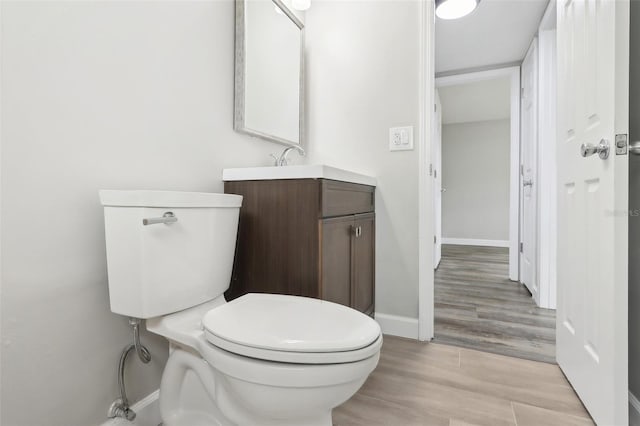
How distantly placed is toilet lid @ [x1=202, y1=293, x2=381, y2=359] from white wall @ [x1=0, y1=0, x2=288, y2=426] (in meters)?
0.39

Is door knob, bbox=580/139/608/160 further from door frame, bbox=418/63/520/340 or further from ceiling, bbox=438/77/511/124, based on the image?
ceiling, bbox=438/77/511/124

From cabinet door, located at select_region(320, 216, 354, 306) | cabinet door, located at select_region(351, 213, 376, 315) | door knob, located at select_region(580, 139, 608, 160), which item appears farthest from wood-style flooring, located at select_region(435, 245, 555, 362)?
door knob, located at select_region(580, 139, 608, 160)

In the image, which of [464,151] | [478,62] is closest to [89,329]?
[478,62]

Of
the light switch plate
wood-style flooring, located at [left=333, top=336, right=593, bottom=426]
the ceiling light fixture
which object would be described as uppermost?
the ceiling light fixture

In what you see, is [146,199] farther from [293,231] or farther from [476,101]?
[476,101]

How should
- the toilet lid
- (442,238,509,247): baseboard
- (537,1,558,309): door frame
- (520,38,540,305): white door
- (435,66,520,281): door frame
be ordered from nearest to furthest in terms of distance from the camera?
the toilet lid
(537,1,558,309): door frame
(520,38,540,305): white door
(435,66,520,281): door frame
(442,238,509,247): baseboard

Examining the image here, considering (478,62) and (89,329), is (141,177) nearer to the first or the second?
(89,329)

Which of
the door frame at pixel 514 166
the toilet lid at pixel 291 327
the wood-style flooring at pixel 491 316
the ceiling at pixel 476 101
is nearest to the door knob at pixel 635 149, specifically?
the toilet lid at pixel 291 327

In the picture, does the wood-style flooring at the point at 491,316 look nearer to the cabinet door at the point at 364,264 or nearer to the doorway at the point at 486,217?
the doorway at the point at 486,217

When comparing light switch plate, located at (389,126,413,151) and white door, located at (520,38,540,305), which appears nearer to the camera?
light switch plate, located at (389,126,413,151)

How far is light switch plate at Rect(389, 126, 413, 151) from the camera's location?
5.88 feet

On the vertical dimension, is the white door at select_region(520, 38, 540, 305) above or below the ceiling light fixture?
below

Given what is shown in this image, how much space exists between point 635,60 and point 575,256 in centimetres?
69

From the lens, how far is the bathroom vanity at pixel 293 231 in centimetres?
128
